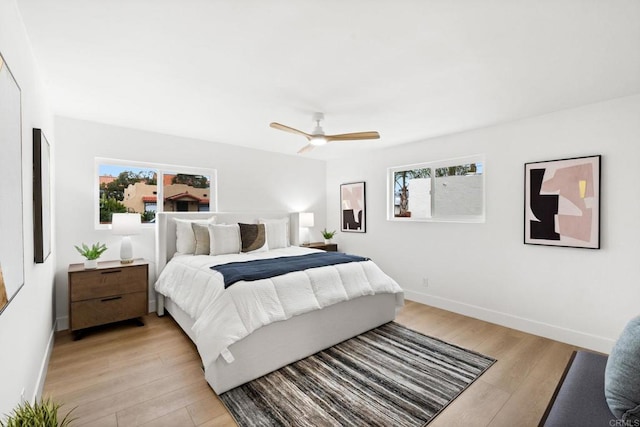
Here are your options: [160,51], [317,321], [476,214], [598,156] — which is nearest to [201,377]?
[317,321]

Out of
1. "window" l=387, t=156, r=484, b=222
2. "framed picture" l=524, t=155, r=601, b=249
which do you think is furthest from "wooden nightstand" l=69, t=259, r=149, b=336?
"framed picture" l=524, t=155, r=601, b=249

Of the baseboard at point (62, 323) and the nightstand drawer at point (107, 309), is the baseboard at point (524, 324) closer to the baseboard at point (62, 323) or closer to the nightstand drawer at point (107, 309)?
the nightstand drawer at point (107, 309)

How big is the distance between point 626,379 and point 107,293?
3.97m

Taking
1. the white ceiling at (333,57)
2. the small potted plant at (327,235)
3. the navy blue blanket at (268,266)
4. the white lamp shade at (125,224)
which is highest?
the white ceiling at (333,57)

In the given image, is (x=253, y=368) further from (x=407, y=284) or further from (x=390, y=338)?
(x=407, y=284)

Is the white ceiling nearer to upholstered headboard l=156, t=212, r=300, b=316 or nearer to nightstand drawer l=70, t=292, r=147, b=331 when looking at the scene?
upholstered headboard l=156, t=212, r=300, b=316

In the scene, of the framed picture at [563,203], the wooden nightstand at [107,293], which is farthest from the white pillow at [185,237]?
the framed picture at [563,203]

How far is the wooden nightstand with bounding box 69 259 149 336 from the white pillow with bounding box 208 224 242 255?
76 cm

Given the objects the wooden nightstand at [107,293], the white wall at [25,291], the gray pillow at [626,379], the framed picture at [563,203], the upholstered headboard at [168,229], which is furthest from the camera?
the upholstered headboard at [168,229]

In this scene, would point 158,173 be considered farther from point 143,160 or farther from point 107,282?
point 107,282

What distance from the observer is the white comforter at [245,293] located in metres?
2.17

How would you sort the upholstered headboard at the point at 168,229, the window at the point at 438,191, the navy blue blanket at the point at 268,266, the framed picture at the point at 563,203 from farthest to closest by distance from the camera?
the window at the point at 438,191
the upholstered headboard at the point at 168,229
the framed picture at the point at 563,203
the navy blue blanket at the point at 268,266

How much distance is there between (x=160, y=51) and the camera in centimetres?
194

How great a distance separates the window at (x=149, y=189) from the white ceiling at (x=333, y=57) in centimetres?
74
